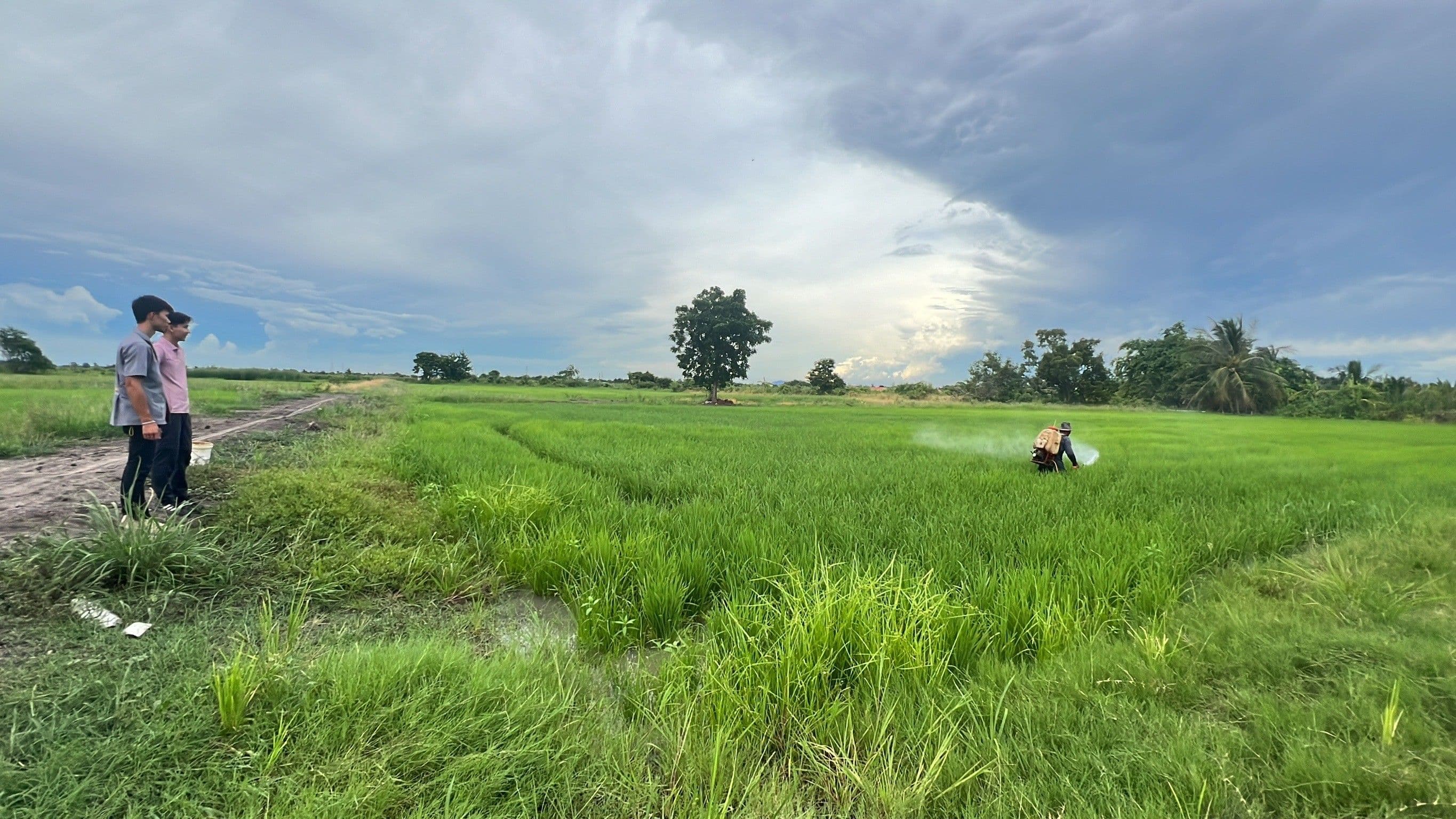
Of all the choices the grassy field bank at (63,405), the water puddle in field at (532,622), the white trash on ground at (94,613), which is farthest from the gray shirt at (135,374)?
the grassy field bank at (63,405)

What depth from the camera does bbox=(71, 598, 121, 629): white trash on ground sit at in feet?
8.57

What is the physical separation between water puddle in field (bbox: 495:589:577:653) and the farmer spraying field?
591 cm

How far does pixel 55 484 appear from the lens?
5367 millimetres

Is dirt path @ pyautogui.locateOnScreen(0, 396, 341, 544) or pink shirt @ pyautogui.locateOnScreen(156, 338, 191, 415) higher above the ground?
pink shirt @ pyautogui.locateOnScreen(156, 338, 191, 415)

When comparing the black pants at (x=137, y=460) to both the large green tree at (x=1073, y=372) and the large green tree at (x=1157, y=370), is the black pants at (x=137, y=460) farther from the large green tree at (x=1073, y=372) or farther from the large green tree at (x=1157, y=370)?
A: the large green tree at (x=1073, y=372)

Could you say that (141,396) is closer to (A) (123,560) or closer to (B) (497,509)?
(A) (123,560)

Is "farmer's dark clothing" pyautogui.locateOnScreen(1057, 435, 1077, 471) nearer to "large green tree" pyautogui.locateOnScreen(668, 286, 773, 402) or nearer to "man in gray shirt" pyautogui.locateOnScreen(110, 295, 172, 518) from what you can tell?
"man in gray shirt" pyautogui.locateOnScreen(110, 295, 172, 518)

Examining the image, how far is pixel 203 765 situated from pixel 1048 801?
8.31 ft

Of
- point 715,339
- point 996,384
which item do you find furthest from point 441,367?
→ point 996,384

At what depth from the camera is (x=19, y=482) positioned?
17.8 feet

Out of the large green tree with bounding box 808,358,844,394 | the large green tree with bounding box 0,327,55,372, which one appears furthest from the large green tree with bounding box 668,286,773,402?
the large green tree with bounding box 0,327,55,372

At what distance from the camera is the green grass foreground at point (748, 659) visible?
1584 millimetres

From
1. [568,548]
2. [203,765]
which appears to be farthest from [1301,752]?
[568,548]

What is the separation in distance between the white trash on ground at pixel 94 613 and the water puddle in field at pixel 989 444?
9.09 metres
